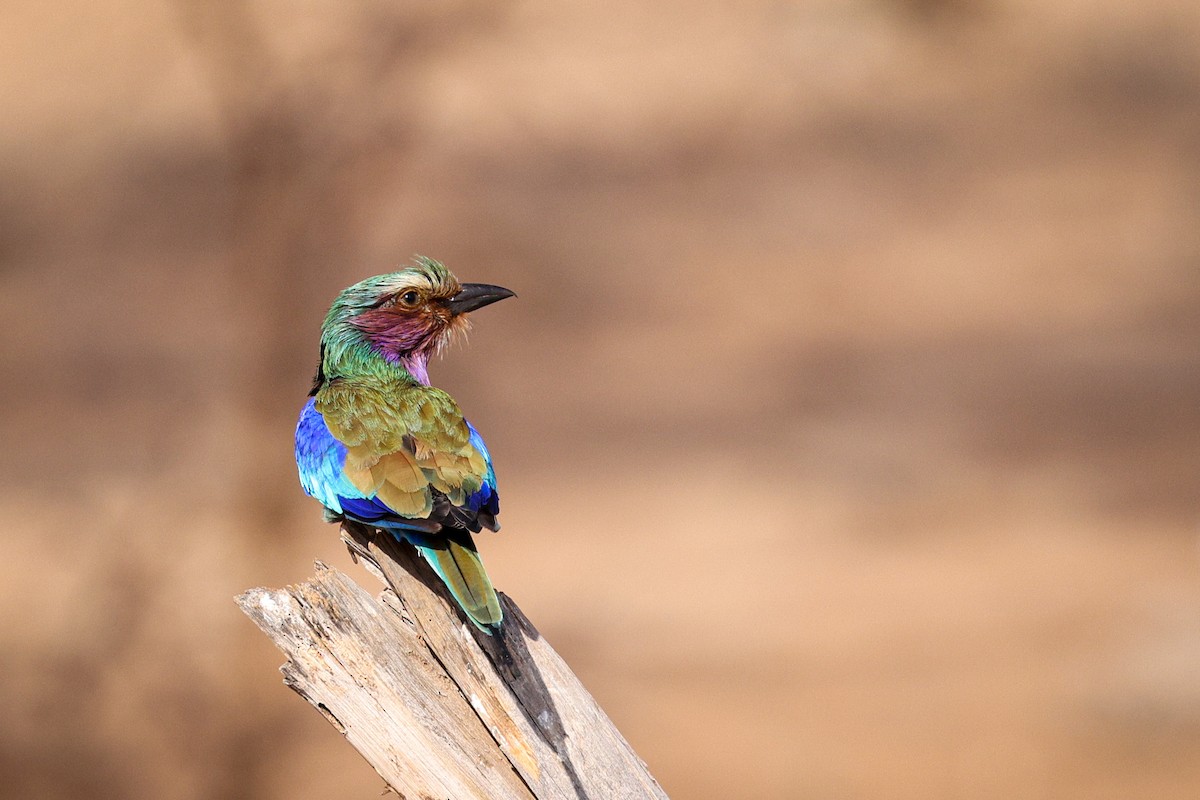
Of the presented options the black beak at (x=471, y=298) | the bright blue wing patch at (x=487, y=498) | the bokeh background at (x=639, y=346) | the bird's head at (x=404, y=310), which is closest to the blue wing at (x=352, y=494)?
the bright blue wing patch at (x=487, y=498)

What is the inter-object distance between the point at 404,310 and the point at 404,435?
75cm

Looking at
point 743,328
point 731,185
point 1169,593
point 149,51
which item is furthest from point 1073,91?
point 149,51

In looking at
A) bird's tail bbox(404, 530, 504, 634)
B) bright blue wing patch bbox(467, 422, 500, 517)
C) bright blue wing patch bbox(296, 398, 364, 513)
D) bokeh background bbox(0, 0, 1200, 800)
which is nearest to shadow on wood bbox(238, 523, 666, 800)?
bird's tail bbox(404, 530, 504, 634)

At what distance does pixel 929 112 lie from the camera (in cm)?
1073

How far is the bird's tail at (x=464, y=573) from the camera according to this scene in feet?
9.25

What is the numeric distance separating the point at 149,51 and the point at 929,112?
Result: 19.8 feet

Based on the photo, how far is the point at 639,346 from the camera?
30.1 feet

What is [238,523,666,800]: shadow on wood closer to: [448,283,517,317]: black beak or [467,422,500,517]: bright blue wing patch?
[467,422,500,517]: bright blue wing patch

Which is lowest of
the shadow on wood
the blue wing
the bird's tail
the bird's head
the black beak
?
the shadow on wood

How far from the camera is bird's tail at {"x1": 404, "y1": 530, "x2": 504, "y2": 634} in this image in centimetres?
282

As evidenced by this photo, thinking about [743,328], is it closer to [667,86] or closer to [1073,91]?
[667,86]

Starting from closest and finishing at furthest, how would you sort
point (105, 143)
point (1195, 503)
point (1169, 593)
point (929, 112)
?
1. point (1169, 593)
2. point (1195, 503)
3. point (105, 143)
4. point (929, 112)

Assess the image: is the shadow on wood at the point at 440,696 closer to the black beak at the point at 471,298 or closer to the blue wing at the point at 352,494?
the blue wing at the point at 352,494

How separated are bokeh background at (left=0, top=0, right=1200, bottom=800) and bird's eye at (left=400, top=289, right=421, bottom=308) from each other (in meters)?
3.15
